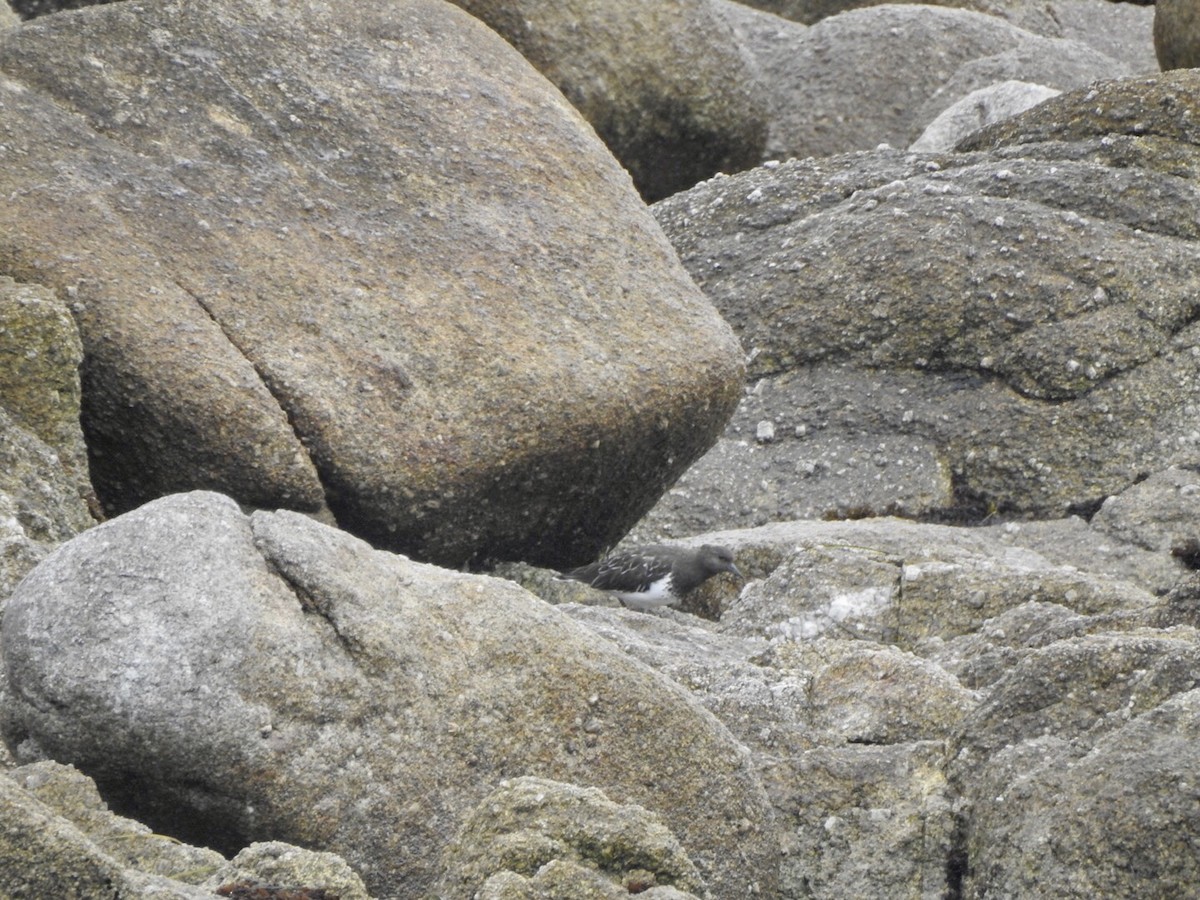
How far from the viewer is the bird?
28.9 feet

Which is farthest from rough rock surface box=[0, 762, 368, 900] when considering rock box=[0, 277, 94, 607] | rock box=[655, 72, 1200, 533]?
rock box=[655, 72, 1200, 533]

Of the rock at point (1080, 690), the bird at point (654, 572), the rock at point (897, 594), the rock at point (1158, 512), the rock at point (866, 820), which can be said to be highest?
the rock at point (1080, 690)

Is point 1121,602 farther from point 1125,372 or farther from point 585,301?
point 1125,372

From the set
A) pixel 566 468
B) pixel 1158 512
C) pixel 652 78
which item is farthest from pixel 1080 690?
pixel 652 78

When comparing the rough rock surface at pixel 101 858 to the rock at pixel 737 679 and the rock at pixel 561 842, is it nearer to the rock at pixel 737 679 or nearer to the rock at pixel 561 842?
the rock at pixel 561 842

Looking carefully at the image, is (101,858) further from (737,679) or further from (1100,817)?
(737,679)

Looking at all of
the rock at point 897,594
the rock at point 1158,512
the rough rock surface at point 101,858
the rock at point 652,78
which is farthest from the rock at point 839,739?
the rock at point 652,78

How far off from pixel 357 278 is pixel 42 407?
1390 mm

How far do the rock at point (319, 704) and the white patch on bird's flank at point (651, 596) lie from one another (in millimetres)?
3201

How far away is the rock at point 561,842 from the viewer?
422 cm

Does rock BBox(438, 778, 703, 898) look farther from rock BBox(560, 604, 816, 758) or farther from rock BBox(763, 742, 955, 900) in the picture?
rock BBox(560, 604, 816, 758)

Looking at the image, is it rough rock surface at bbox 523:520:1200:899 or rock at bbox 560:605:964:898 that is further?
rock at bbox 560:605:964:898

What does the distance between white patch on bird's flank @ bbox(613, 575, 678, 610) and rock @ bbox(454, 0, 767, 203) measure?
474 cm

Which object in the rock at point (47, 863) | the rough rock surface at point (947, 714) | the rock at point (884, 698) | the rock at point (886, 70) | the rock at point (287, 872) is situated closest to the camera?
the rock at point (47, 863)
